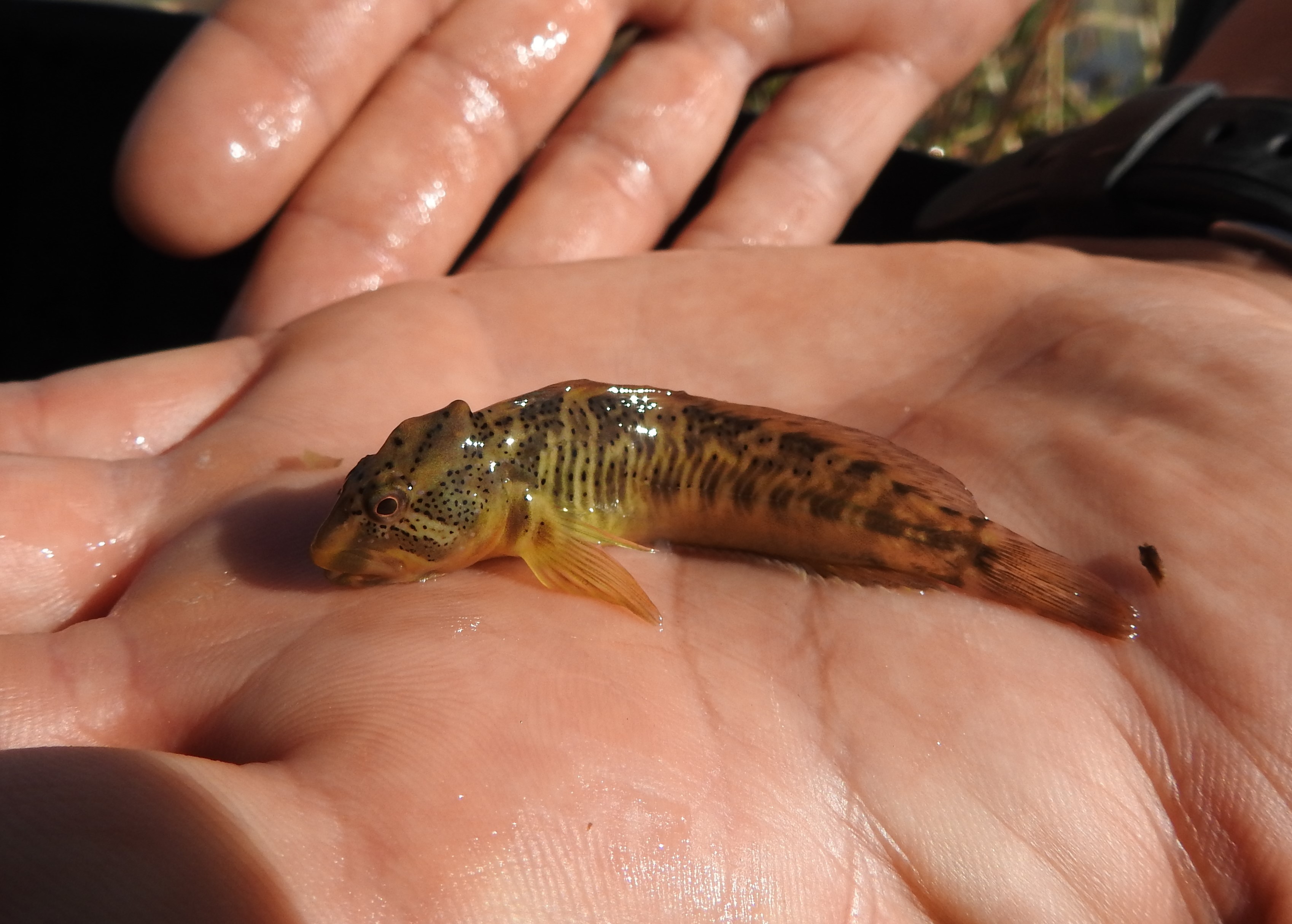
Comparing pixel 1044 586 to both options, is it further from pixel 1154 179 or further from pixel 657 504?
pixel 1154 179

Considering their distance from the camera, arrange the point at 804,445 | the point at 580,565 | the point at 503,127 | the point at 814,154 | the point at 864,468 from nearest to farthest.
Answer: the point at 580,565 < the point at 864,468 < the point at 804,445 < the point at 503,127 < the point at 814,154

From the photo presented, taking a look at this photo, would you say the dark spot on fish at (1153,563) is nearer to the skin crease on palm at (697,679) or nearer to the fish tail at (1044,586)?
the skin crease on palm at (697,679)

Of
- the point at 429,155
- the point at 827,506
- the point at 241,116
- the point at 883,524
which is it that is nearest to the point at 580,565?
the point at 827,506

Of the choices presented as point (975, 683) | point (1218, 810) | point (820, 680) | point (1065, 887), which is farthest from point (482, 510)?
point (1218, 810)

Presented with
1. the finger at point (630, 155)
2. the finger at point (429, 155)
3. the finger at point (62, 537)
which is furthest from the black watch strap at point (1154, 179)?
the finger at point (62, 537)

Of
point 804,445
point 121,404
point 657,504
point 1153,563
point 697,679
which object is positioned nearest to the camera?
point 697,679

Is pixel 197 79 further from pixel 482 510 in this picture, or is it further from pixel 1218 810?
pixel 1218 810
